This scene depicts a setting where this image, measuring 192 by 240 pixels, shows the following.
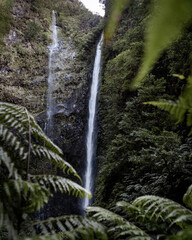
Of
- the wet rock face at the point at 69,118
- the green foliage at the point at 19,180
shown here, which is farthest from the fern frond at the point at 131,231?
the wet rock face at the point at 69,118

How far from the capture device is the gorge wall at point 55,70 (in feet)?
26.8

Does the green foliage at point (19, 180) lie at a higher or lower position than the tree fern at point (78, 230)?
higher

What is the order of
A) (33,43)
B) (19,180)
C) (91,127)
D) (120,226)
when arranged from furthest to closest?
(33,43)
(91,127)
(120,226)
(19,180)

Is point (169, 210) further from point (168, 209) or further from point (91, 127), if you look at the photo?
point (91, 127)

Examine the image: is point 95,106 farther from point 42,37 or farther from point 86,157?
point 42,37

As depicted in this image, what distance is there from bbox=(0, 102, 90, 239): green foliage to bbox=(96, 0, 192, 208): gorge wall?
0.95m

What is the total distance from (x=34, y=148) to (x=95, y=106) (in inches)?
307

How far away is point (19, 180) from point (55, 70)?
10.3m

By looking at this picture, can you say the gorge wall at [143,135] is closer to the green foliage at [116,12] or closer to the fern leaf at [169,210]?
the green foliage at [116,12]

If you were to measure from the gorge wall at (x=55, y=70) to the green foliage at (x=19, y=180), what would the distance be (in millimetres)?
6961

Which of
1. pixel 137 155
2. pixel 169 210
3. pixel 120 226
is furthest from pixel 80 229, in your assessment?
pixel 137 155

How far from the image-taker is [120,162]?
165 inches

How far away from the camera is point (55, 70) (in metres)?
10.2

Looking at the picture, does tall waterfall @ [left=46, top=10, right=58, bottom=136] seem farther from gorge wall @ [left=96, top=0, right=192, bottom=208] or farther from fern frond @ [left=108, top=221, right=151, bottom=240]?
fern frond @ [left=108, top=221, right=151, bottom=240]
